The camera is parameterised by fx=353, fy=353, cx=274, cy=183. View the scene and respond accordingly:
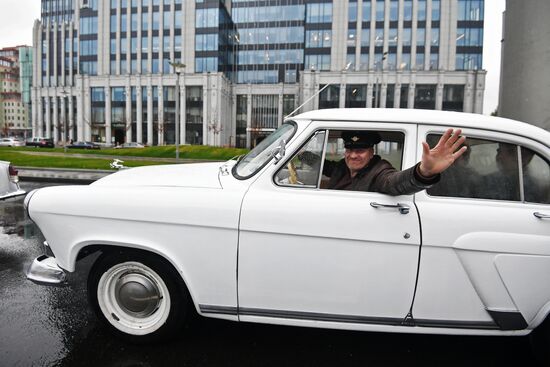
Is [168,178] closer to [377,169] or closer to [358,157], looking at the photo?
[358,157]

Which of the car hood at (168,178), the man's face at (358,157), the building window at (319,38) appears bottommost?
the car hood at (168,178)

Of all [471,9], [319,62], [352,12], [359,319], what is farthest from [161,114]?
[359,319]

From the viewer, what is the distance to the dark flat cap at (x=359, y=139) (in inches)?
110

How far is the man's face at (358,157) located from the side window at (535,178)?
1.07 m

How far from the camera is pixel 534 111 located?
209 inches

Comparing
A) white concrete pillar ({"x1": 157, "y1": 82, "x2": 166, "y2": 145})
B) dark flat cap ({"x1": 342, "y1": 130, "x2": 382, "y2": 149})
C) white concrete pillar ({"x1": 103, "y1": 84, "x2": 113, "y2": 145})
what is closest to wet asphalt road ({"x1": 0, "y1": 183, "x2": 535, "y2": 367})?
dark flat cap ({"x1": 342, "y1": 130, "x2": 382, "y2": 149})

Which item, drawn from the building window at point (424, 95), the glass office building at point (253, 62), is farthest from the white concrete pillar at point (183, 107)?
the building window at point (424, 95)

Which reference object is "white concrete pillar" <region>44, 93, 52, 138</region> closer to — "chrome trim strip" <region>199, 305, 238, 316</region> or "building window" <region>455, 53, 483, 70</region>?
"building window" <region>455, 53, 483, 70</region>

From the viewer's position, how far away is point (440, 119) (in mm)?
2598

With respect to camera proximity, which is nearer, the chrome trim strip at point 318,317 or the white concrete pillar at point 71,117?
the chrome trim strip at point 318,317

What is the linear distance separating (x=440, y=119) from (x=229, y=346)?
2.42 meters

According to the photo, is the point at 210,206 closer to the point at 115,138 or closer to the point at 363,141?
the point at 363,141

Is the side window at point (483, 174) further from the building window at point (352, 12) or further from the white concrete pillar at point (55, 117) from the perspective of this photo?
the white concrete pillar at point (55, 117)

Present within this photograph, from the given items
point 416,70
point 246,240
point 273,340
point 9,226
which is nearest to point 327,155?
point 246,240
